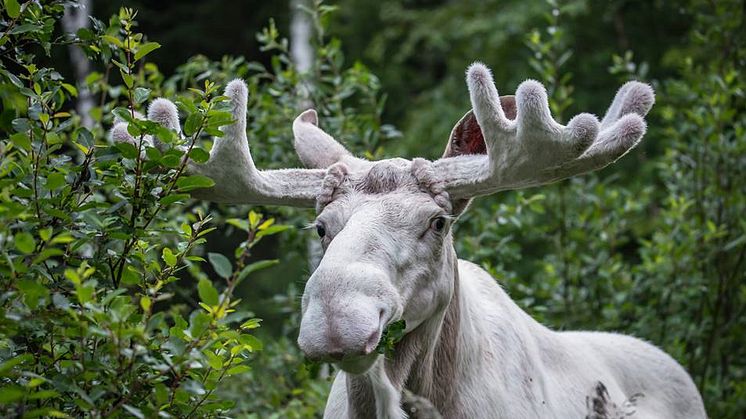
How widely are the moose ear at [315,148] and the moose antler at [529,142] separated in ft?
2.23

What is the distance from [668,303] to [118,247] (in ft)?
13.7

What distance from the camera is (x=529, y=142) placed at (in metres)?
3.96

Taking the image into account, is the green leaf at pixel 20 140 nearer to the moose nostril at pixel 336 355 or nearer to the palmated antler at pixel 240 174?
the palmated antler at pixel 240 174

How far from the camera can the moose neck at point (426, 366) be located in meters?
4.08

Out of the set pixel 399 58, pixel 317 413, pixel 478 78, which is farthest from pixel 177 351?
pixel 399 58

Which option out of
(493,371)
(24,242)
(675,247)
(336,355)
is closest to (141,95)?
(24,242)

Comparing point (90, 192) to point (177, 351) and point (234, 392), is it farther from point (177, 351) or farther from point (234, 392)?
point (234, 392)

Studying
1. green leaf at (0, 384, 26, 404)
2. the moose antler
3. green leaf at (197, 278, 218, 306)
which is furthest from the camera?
the moose antler

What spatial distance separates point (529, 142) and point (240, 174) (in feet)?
3.94

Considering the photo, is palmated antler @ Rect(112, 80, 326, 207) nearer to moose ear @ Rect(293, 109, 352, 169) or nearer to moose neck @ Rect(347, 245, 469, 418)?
moose ear @ Rect(293, 109, 352, 169)

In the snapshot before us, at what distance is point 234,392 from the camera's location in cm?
711

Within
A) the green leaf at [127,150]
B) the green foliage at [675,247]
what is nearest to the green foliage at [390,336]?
the green leaf at [127,150]

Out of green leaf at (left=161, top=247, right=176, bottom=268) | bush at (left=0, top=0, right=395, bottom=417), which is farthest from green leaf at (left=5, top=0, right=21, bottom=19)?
green leaf at (left=161, top=247, right=176, bottom=268)

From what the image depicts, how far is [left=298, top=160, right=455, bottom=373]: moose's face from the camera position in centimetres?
345
